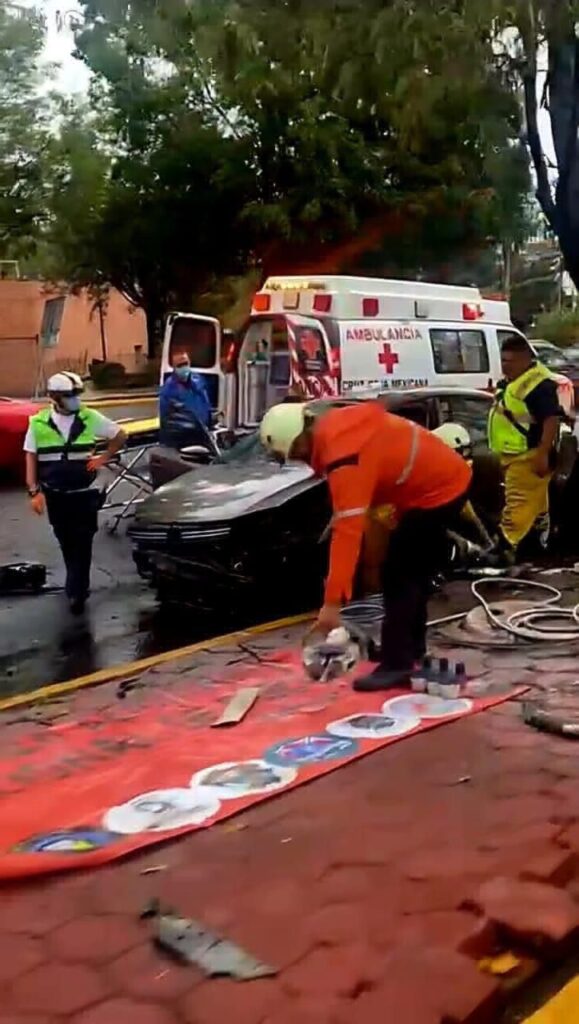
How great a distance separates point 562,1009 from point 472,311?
426 inches

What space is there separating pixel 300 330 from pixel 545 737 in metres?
7.04

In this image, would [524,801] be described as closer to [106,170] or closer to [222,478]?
[222,478]

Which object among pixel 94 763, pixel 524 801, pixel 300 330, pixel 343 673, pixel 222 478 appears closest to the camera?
pixel 524 801

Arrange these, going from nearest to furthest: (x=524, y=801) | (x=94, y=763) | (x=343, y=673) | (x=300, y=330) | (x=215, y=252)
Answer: (x=524, y=801) → (x=94, y=763) → (x=343, y=673) → (x=300, y=330) → (x=215, y=252)

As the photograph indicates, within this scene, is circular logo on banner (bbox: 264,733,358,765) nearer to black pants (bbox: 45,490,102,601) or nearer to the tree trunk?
black pants (bbox: 45,490,102,601)

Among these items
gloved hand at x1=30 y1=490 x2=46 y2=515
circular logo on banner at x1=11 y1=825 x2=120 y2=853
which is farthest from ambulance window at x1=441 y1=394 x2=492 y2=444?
circular logo on banner at x1=11 y1=825 x2=120 y2=853

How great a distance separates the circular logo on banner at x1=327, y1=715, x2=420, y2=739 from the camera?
4.77 m

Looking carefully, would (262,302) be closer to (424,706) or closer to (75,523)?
(75,523)

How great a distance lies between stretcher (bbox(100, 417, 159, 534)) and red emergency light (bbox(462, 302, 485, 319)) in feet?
11.6

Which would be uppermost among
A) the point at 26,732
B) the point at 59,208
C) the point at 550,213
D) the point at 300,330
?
the point at 59,208

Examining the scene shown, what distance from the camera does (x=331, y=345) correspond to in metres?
11.2

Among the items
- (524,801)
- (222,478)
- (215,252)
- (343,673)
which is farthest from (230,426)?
(215,252)

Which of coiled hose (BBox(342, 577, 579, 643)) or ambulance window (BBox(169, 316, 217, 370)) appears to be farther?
ambulance window (BBox(169, 316, 217, 370))

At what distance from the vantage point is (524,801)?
13.3 feet
